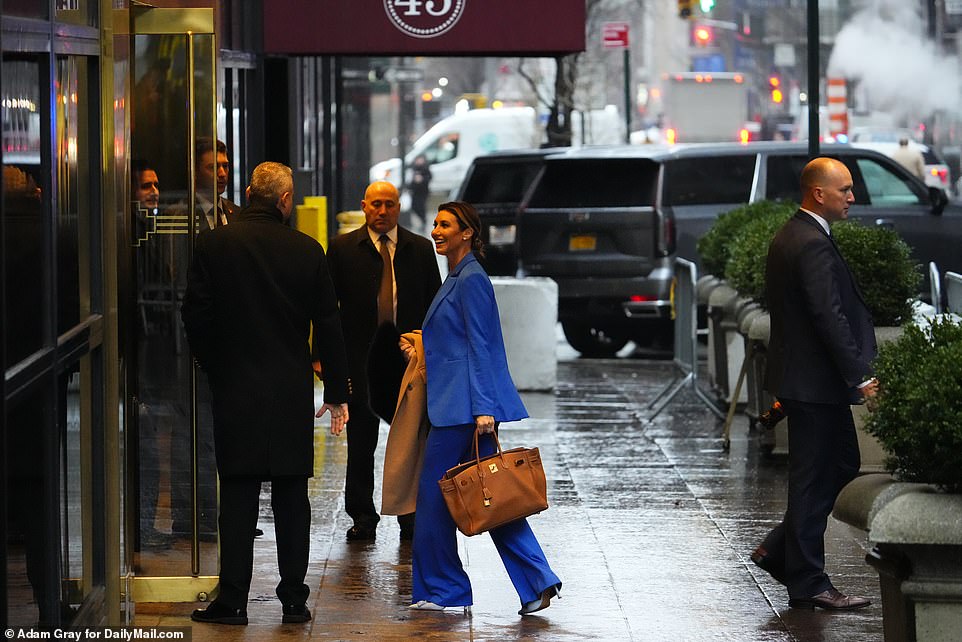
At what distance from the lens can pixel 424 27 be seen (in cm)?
1160

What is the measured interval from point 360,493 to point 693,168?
33.5ft

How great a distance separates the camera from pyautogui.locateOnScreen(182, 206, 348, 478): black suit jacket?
6879 mm

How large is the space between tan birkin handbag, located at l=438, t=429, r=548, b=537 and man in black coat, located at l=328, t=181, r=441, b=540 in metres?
1.74

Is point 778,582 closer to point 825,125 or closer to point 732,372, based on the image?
point 732,372

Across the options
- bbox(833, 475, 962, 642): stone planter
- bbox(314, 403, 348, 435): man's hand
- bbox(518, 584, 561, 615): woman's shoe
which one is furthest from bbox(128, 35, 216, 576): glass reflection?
bbox(833, 475, 962, 642): stone planter

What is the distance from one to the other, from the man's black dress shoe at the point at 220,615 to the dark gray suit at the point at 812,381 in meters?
2.34

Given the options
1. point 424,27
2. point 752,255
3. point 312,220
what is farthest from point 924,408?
point 312,220

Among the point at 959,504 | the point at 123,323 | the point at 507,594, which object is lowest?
the point at 507,594

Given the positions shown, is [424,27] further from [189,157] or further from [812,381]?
[812,381]

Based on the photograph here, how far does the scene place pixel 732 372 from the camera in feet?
43.8

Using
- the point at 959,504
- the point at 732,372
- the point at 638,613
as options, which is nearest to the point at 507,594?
the point at 638,613

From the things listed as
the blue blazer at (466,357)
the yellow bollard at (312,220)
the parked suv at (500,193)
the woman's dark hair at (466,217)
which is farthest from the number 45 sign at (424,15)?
the parked suv at (500,193)

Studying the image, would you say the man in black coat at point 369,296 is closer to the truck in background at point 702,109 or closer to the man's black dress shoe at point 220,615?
the man's black dress shoe at point 220,615

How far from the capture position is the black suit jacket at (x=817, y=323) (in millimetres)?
7137
